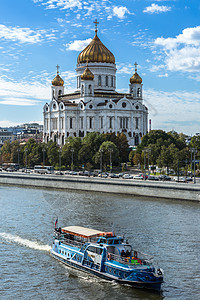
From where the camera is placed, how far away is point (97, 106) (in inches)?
4146

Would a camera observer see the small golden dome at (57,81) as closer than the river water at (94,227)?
No

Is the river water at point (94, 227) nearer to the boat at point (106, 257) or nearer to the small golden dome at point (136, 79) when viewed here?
the boat at point (106, 257)

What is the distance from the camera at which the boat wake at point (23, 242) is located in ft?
102

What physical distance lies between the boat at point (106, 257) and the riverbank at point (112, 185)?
23.5 m

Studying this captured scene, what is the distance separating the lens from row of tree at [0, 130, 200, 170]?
247 ft

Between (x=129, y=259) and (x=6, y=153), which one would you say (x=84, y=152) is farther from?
(x=129, y=259)

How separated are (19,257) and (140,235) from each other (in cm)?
866

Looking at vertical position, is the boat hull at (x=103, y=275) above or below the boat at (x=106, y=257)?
below

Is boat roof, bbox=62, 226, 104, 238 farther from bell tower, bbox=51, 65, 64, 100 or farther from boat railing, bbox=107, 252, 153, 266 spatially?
bell tower, bbox=51, 65, 64, 100

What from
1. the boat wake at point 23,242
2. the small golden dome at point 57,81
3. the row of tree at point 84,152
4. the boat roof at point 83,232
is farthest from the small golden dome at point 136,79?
the boat roof at point 83,232

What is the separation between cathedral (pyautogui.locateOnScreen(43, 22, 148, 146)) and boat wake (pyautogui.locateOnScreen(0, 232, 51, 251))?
231 feet

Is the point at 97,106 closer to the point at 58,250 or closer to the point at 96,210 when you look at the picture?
the point at 96,210

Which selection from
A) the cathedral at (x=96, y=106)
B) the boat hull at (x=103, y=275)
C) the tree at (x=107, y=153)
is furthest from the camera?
the cathedral at (x=96, y=106)

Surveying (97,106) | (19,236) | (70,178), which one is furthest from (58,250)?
(97,106)
